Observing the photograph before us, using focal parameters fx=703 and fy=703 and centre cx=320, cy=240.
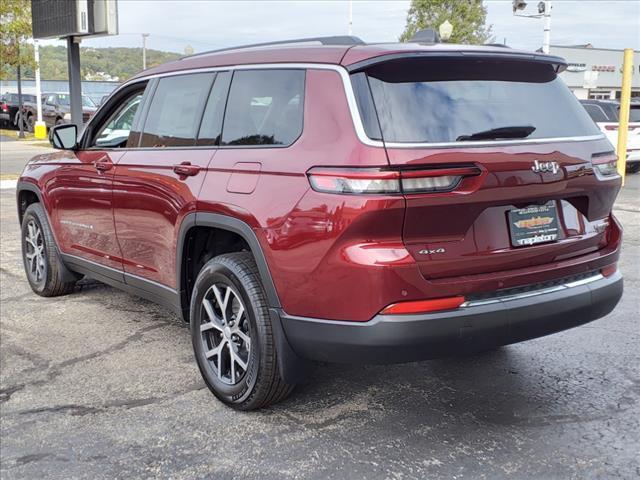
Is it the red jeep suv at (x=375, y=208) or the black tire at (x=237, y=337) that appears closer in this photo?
the red jeep suv at (x=375, y=208)

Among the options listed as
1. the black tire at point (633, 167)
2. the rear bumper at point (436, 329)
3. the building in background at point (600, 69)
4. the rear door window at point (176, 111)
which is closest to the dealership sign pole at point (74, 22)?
the rear door window at point (176, 111)

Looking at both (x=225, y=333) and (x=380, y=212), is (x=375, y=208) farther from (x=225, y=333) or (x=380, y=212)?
(x=225, y=333)

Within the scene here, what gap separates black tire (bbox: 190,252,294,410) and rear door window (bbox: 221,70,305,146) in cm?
62

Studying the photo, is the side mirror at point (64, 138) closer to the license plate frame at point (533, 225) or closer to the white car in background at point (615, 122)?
the license plate frame at point (533, 225)

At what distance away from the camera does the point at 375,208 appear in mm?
2834

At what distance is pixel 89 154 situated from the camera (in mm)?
A: 4977

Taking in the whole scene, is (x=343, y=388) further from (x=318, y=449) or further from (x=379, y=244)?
(x=379, y=244)

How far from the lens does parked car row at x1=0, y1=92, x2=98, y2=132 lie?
94.6 feet

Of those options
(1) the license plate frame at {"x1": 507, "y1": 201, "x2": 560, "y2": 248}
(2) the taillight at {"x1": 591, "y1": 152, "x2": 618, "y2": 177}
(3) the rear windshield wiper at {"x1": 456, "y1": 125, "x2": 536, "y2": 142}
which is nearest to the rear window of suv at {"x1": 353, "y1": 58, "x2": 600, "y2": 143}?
(3) the rear windshield wiper at {"x1": 456, "y1": 125, "x2": 536, "y2": 142}

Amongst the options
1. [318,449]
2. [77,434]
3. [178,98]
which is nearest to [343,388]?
[318,449]

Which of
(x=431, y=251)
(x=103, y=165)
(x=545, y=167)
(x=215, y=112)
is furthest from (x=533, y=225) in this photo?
(x=103, y=165)

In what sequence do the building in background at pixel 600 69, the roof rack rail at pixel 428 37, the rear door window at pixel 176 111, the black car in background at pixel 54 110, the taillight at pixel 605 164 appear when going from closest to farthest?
the taillight at pixel 605 164 < the roof rack rail at pixel 428 37 < the rear door window at pixel 176 111 < the black car in background at pixel 54 110 < the building in background at pixel 600 69

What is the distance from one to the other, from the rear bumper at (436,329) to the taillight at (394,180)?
524mm

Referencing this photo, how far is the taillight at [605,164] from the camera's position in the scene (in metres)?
3.42
